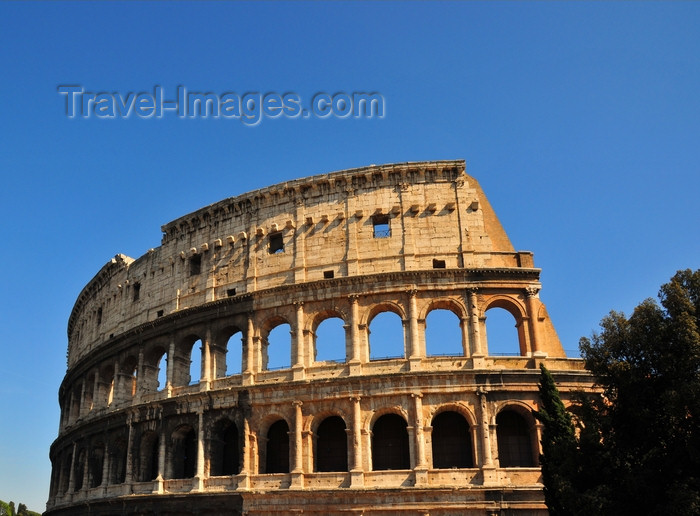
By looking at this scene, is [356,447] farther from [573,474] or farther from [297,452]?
[573,474]

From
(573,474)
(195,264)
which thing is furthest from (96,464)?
(573,474)

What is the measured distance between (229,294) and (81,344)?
15.9 m

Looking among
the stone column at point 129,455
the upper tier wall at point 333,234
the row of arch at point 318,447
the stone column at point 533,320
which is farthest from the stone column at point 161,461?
the stone column at point 533,320

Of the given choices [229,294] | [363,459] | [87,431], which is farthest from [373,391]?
[87,431]

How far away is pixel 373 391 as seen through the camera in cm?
2597

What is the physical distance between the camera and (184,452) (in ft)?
100

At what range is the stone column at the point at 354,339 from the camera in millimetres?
26594

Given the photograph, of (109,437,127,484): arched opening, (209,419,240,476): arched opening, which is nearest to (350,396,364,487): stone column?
(209,419,240,476): arched opening

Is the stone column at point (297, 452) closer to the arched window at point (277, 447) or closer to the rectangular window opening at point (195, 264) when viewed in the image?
the arched window at point (277, 447)

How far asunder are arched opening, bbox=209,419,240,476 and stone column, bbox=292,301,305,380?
3880 mm

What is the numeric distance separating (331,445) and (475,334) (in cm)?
733

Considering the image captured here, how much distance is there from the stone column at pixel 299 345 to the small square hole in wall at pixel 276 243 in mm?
3097

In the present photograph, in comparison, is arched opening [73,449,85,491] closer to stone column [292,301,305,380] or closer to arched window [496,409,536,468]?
stone column [292,301,305,380]

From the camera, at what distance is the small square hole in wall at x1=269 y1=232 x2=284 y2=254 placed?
30281 millimetres
